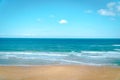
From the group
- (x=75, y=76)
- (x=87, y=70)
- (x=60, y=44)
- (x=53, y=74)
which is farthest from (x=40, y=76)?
(x=60, y=44)

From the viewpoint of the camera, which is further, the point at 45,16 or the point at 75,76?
the point at 45,16

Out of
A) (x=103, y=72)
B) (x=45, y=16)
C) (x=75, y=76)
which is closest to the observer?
(x=75, y=76)

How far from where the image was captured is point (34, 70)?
406 centimetres

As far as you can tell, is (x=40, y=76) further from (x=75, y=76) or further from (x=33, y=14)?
(x=33, y=14)

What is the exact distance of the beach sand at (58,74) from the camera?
3520 millimetres

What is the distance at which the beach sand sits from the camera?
11.5ft

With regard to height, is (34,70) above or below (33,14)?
below

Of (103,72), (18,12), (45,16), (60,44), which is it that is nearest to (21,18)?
(18,12)

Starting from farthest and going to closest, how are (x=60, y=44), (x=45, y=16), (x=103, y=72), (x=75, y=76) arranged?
(x=60, y=44) < (x=45, y=16) < (x=103, y=72) < (x=75, y=76)

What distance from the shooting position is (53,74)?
3670 millimetres

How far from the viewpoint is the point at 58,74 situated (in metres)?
3.67

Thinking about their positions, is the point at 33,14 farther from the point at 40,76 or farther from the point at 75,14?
the point at 40,76

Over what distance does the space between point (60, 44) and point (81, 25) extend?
4.92 m

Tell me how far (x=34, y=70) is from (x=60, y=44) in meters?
4.94
